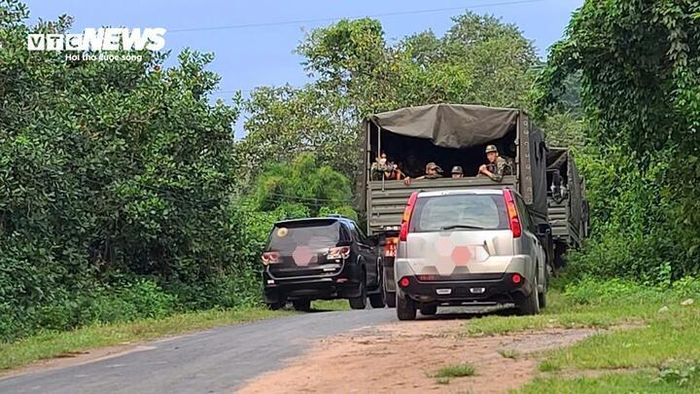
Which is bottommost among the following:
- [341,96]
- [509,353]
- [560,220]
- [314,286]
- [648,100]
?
[509,353]

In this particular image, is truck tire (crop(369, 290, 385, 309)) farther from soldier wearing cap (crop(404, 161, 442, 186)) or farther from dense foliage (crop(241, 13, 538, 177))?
dense foliage (crop(241, 13, 538, 177))

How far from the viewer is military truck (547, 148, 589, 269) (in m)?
22.3

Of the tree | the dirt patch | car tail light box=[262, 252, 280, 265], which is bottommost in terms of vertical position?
the dirt patch

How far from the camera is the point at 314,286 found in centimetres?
1781

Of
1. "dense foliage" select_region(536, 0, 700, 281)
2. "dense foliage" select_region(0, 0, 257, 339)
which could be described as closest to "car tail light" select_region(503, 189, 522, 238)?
"dense foliage" select_region(536, 0, 700, 281)

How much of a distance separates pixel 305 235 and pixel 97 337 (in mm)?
5994

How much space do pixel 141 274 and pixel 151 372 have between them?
12.4 m

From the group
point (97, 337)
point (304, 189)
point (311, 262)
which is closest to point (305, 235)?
point (311, 262)

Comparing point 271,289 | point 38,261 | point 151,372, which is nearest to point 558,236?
point 271,289

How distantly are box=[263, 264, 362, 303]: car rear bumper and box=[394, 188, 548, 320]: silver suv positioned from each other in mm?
5645

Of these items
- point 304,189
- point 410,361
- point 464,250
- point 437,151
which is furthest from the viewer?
point 304,189

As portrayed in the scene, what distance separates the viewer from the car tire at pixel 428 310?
1305 cm

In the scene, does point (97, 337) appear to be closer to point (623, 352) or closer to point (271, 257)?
point (271, 257)

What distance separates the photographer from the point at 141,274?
20781 mm
